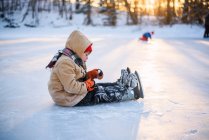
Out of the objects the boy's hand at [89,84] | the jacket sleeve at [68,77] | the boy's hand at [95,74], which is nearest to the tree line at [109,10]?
the boy's hand at [95,74]

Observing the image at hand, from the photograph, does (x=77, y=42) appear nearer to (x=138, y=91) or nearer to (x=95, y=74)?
(x=95, y=74)

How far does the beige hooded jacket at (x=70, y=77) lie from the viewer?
267cm

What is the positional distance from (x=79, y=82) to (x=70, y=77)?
0.13 m

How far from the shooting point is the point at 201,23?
A: 19.2 m

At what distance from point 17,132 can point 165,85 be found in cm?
234

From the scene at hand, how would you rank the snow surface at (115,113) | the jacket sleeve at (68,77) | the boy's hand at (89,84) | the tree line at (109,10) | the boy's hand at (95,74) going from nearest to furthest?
the snow surface at (115,113) → the jacket sleeve at (68,77) → the boy's hand at (89,84) → the boy's hand at (95,74) → the tree line at (109,10)

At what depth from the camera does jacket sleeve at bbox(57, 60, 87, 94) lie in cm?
266

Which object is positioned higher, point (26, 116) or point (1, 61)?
point (1, 61)

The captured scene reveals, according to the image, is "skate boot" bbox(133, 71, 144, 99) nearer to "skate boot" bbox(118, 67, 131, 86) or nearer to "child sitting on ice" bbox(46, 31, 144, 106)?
"child sitting on ice" bbox(46, 31, 144, 106)

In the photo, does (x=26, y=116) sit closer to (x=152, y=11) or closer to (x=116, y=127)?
(x=116, y=127)

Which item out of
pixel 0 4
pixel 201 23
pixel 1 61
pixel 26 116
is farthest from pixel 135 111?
pixel 0 4

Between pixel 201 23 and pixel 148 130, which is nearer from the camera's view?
pixel 148 130

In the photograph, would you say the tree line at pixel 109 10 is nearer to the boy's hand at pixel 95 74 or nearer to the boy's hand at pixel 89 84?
A: the boy's hand at pixel 95 74

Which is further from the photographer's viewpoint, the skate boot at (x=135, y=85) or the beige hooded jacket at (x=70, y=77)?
the skate boot at (x=135, y=85)
